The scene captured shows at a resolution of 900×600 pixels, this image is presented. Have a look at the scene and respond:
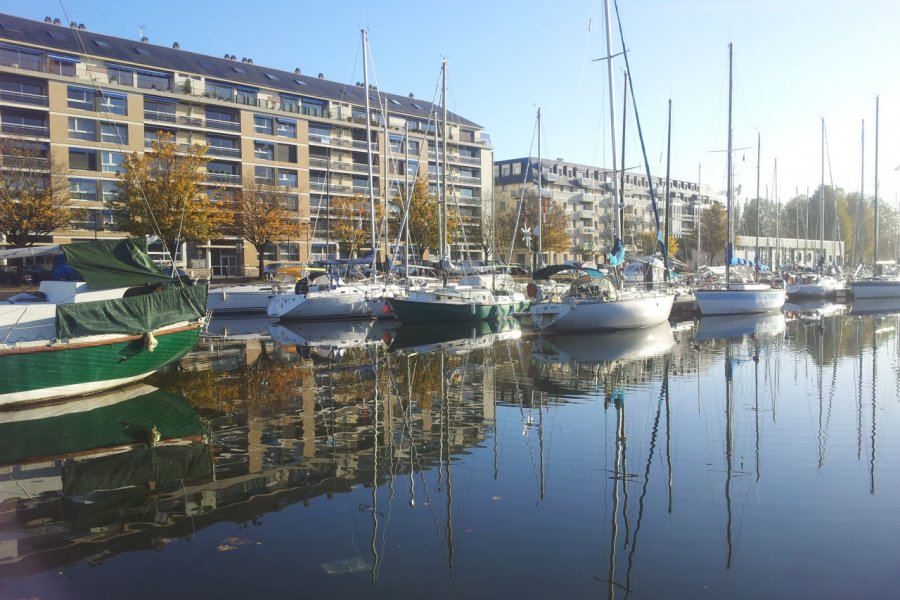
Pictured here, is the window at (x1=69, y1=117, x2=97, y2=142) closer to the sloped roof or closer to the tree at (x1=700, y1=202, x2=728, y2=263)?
the sloped roof

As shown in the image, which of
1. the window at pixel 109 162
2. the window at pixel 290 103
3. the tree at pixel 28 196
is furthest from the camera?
the window at pixel 290 103

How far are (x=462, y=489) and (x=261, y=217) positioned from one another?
5213 centimetres

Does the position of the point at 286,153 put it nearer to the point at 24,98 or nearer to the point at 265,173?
the point at 265,173

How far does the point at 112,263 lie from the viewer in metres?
16.9

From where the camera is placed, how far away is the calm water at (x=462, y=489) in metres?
6.76

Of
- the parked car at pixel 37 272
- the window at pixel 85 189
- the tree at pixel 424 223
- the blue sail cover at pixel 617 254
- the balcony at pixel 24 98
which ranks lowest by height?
the parked car at pixel 37 272

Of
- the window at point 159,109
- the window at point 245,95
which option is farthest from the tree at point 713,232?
the window at point 159,109

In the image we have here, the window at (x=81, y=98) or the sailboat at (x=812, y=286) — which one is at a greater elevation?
the window at (x=81, y=98)

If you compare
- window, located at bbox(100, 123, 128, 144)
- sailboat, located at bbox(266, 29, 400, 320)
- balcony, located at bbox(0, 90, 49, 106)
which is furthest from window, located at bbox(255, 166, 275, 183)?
sailboat, located at bbox(266, 29, 400, 320)

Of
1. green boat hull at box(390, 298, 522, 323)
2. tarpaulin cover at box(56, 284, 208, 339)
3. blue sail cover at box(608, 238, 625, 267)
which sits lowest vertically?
green boat hull at box(390, 298, 522, 323)

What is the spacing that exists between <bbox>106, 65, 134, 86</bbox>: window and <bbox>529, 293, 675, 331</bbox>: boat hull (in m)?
47.8

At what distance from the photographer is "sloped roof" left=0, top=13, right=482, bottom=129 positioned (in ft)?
192

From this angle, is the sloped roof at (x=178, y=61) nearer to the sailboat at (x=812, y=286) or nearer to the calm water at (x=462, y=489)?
the sailboat at (x=812, y=286)

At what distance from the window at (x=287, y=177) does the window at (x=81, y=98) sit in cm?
1760
